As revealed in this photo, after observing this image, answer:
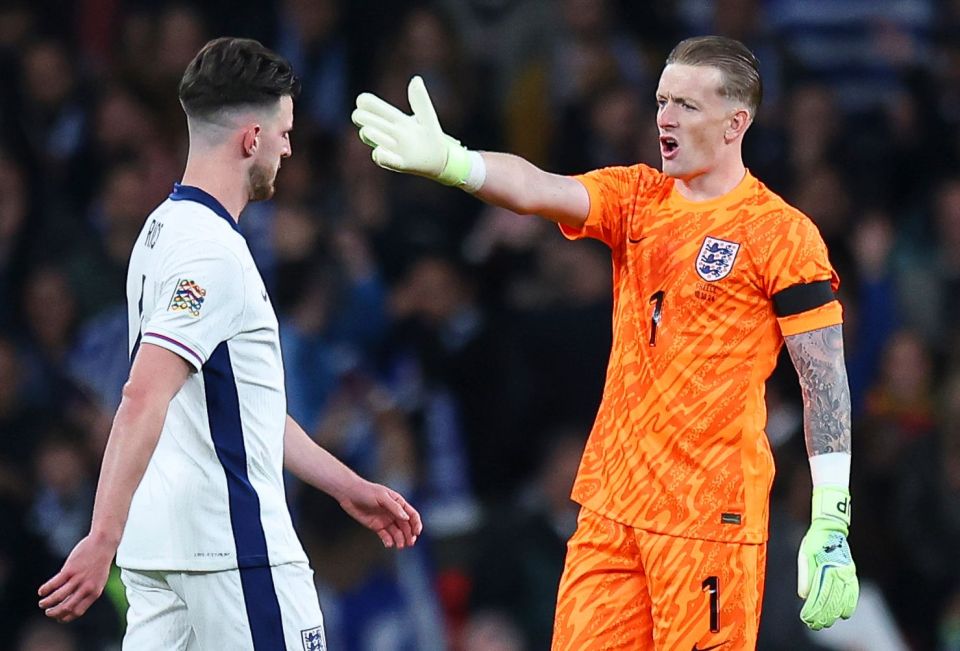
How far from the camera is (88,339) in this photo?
837cm

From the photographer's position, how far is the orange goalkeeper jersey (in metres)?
4.53

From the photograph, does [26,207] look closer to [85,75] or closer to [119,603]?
[85,75]

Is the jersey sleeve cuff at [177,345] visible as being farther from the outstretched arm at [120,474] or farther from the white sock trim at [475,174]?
the white sock trim at [475,174]

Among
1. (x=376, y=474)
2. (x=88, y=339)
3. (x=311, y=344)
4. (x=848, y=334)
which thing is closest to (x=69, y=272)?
(x=88, y=339)

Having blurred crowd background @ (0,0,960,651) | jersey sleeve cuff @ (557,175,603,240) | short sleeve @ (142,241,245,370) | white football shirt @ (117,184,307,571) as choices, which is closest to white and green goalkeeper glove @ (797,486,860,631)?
jersey sleeve cuff @ (557,175,603,240)

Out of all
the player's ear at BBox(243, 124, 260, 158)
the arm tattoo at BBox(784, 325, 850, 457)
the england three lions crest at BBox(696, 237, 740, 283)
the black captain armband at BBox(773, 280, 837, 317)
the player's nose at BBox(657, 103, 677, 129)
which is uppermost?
the player's nose at BBox(657, 103, 677, 129)

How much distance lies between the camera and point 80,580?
3.87 m

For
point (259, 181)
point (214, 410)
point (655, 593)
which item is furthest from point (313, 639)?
point (259, 181)

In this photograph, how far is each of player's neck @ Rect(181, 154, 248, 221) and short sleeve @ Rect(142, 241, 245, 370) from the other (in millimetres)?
217

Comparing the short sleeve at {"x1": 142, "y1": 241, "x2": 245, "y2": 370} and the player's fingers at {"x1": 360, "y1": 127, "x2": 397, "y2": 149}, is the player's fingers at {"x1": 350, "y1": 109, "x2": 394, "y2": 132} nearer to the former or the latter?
the player's fingers at {"x1": 360, "y1": 127, "x2": 397, "y2": 149}

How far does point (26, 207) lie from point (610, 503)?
194 inches

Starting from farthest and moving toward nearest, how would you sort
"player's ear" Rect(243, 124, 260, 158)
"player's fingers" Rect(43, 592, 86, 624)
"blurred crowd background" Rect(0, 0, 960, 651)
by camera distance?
"blurred crowd background" Rect(0, 0, 960, 651) → "player's ear" Rect(243, 124, 260, 158) → "player's fingers" Rect(43, 592, 86, 624)

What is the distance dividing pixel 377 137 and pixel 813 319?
1.21 metres

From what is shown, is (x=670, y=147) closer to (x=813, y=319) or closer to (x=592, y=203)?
(x=592, y=203)
